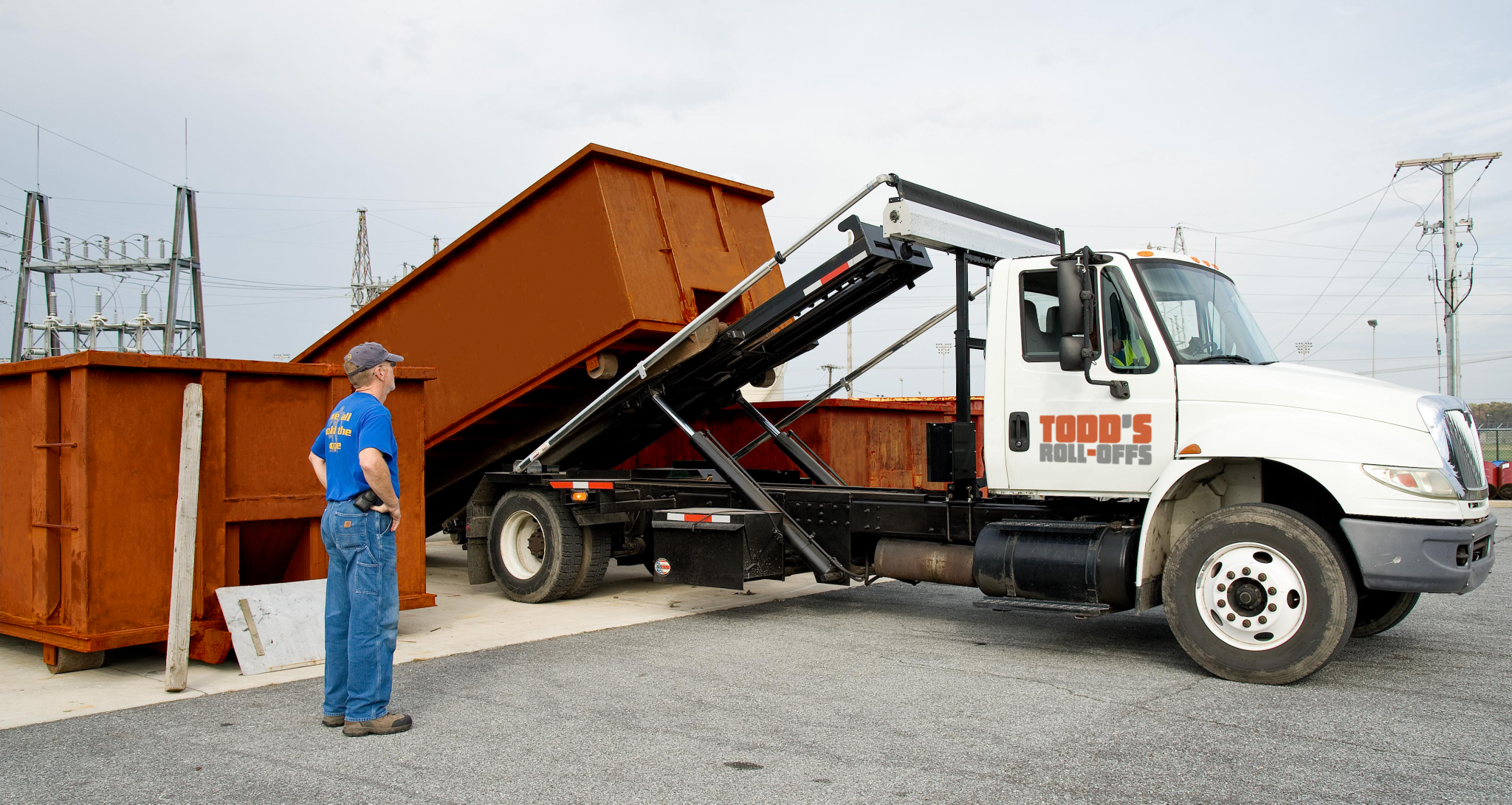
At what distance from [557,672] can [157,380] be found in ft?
9.49

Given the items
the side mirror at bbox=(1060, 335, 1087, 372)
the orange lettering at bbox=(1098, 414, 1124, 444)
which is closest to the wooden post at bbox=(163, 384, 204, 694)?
the side mirror at bbox=(1060, 335, 1087, 372)

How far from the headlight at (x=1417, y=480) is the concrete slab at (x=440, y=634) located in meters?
4.95

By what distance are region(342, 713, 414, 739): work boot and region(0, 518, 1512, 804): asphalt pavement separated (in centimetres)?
4

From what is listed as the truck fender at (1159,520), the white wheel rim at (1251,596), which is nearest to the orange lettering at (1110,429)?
the truck fender at (1159,520)

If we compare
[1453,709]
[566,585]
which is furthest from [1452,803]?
[566,585]

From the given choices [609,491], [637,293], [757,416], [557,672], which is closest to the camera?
[557,672]

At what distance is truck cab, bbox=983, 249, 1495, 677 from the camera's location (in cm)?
534

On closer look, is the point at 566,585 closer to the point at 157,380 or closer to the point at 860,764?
the point at 157,380

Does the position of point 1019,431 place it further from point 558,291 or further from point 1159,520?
point 558,291

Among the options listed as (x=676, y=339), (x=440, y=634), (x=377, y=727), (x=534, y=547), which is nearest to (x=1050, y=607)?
(x=676, y=339)

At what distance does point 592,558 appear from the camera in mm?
8828

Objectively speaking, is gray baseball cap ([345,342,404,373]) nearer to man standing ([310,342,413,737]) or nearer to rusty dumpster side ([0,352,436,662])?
man standing ([310,342,413,737])

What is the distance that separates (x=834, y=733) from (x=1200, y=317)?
3.43 m

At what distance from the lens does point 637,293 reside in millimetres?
7941
